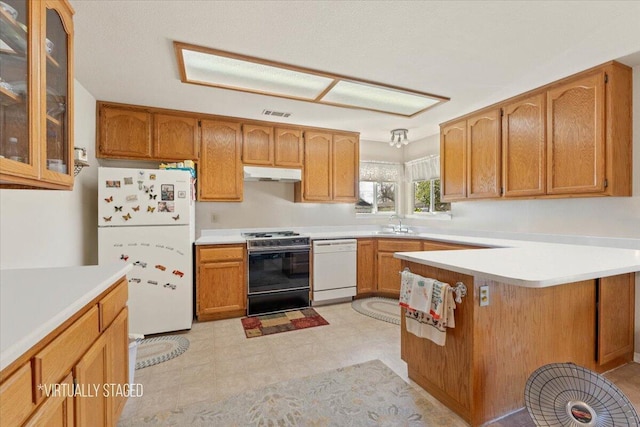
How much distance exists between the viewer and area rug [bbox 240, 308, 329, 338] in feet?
9.74

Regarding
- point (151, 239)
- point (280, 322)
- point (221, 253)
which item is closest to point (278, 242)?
point (221, 253)

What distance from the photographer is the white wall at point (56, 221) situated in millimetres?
1717

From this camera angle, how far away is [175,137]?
332 centimetres

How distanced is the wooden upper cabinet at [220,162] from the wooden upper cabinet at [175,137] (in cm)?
10

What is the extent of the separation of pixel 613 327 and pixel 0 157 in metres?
3.63

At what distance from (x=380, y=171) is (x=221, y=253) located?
2.90 meters

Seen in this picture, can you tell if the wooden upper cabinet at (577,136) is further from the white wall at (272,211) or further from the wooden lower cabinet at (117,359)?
the wooden lower cabinet at (117,359)

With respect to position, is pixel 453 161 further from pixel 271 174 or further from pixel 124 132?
pixel 124 132

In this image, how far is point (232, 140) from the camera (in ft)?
11.8

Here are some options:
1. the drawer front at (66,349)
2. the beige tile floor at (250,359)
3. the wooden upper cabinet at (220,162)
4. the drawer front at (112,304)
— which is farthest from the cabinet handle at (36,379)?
the wooden upper cabinet at (220,162)

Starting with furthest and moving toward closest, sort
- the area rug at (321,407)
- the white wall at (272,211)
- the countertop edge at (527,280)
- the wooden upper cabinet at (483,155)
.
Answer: the white wall at (272,211), the wooden upper cabinet at (483,155), the area rug at (321,407), the countertop edge at (527,280)

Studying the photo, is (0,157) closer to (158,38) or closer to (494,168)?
(158,38)

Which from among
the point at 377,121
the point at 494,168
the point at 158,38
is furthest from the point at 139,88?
the point at 494,168

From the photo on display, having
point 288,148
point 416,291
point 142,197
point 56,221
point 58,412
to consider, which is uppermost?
point 288,148
